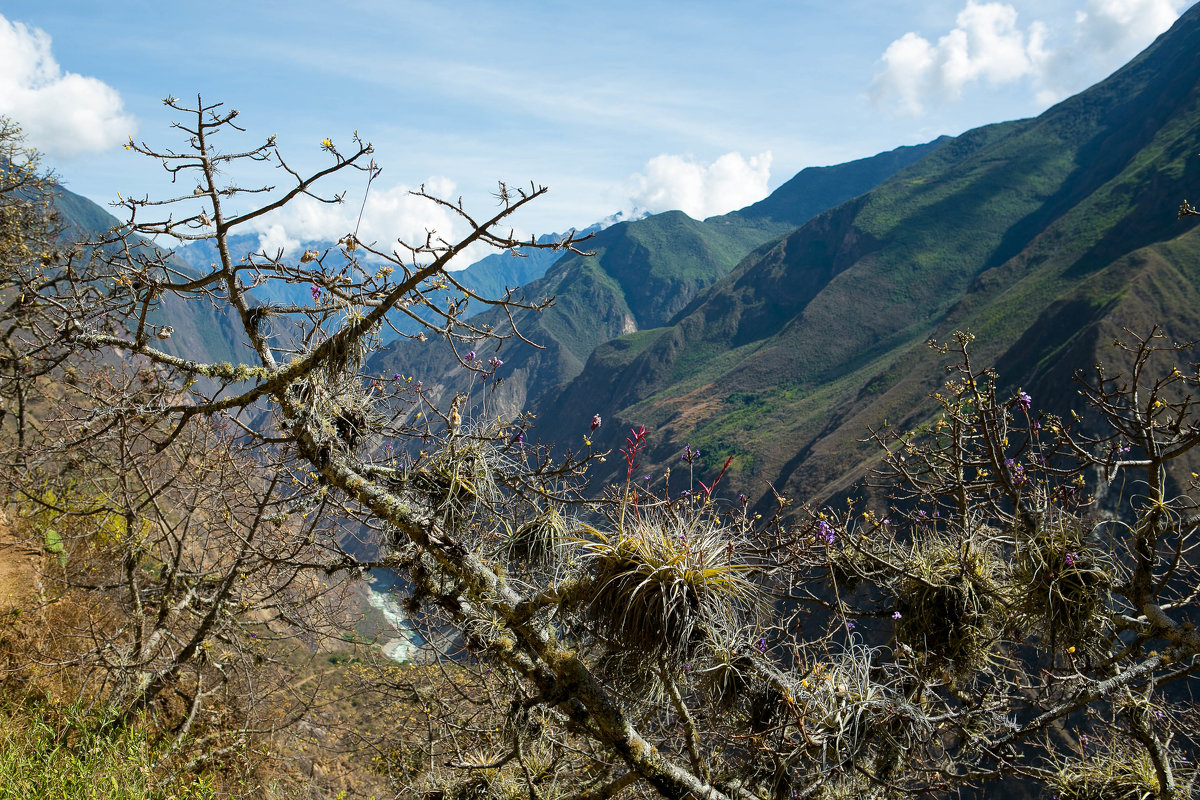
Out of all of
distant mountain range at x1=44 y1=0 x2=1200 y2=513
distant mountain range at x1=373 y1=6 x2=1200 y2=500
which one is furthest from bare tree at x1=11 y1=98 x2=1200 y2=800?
distant mountain range at x1=373 y1=6 x2=1200 y2=500

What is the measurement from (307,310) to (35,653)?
6.51 metres

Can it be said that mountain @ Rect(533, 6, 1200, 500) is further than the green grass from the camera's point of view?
Yes

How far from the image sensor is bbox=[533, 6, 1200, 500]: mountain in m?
51.8

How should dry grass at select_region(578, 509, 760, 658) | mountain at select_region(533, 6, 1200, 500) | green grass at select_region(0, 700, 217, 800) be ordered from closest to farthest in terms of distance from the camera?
dry grass at select_region(578, 509, 760, 658) < green grass at select_region(0, 700, 217, 800) < mountain at select_region(533, 6, 1200, 500)

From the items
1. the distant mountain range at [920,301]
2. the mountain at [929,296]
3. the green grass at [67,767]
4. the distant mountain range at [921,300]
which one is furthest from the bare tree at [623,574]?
the mountain at [929,296]

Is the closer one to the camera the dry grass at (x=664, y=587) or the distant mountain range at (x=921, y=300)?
the dry grass at (x=664, y=587)

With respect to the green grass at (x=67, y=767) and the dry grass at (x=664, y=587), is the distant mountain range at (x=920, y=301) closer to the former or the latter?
the green grass at (x=67, y=767)

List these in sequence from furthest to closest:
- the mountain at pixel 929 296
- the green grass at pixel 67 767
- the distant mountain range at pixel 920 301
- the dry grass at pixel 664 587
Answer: the mountain at pixel 929 296, the distant mountain range at pixel 920 301, the green grass at pixel 67 767, the dry grass at pixel 664 587

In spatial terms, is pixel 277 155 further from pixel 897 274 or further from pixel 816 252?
pixel 816 252

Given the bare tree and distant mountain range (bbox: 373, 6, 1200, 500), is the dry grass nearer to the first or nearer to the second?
the bare tree

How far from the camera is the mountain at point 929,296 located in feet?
170

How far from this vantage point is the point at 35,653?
730 centimetres

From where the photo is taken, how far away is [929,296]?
96.3m

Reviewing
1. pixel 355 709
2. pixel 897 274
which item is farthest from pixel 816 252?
pixel 355 709
